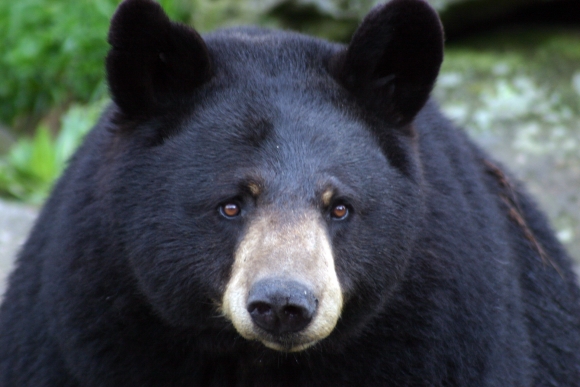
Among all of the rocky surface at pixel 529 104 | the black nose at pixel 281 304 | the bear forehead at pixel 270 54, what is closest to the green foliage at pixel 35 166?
the rocky surface at pixel 529 104

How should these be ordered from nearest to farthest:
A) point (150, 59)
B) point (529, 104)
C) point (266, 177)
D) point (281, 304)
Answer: point (281, 304) < point (266, 177) < point (150, 59) < point (529, 104)

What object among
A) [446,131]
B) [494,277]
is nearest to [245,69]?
[446,131]

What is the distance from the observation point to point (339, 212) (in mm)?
3467

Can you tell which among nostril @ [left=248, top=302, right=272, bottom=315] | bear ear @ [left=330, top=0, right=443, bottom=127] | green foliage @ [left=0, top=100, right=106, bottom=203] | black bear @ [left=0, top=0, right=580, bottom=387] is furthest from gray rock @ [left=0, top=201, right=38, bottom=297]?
nostril @ [left=248, top=302, right=272, bottom=315]

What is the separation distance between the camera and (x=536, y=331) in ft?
14.9

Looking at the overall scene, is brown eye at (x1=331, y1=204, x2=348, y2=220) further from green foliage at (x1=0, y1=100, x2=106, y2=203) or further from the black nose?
green foliage at (x1=0, y1=100, x2=106, y2=203)

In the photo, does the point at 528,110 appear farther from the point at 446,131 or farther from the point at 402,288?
the point at 402,288

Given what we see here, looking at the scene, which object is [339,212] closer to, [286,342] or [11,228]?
[286,342]

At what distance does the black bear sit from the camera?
11.2ft

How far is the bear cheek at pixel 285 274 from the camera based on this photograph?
3.09 m

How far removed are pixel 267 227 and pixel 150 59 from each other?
2.89ft

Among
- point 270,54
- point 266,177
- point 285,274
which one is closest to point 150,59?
point 270,54

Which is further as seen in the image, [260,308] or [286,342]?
[286,342]

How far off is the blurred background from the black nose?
4.47 m
